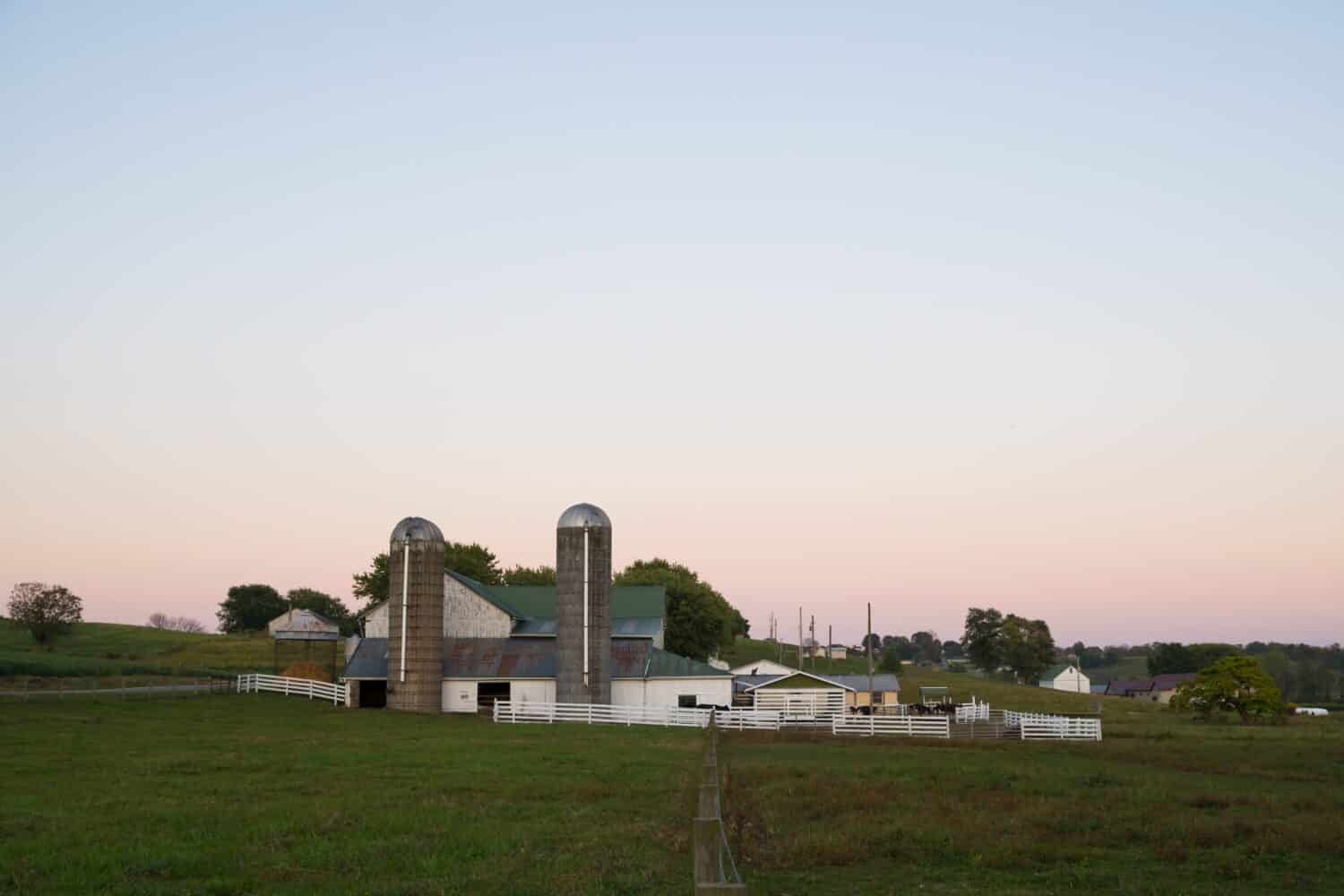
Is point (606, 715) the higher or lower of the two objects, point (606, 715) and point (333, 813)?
the lower

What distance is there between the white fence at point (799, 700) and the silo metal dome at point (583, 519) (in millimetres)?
14968

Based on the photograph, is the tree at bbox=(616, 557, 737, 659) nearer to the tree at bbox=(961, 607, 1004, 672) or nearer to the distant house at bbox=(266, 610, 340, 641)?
the distant house at bbox=(266, 610, 340, 641)

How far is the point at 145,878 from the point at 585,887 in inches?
244

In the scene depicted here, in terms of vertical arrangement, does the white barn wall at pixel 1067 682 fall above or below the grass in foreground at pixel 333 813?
below

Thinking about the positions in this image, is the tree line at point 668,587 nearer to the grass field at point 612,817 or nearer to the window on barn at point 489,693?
the window on barn at point 489,693

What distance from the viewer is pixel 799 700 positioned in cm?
7356

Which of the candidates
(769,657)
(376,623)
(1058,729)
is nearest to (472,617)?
(376,623)

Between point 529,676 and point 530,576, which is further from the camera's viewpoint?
point 530,576

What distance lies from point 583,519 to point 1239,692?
45210 mm

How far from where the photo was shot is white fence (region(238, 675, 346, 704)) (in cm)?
6656

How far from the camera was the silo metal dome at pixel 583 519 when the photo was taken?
6353 centimetres

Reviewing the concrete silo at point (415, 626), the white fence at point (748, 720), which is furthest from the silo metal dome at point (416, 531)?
the white fence at point (748, 720)

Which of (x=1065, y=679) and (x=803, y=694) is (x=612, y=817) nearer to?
(x=803, y=694)

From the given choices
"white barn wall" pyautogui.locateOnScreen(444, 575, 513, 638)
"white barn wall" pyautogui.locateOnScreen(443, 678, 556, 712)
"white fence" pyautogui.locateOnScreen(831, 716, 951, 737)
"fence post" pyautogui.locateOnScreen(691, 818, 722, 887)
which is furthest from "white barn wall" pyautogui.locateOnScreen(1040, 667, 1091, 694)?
"fence post" pyautogui.locateOnScreen(691, 818, 722, 887)
